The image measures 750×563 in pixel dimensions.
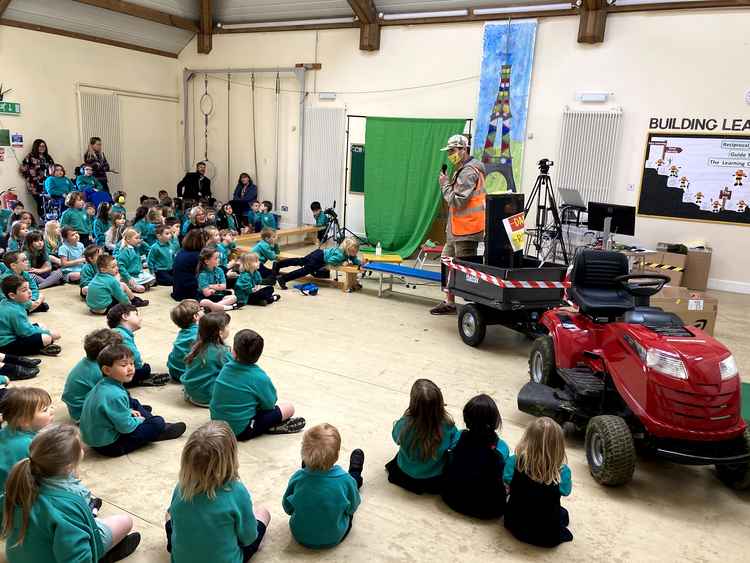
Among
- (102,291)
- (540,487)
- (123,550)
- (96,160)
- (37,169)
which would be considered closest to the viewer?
(123,550)

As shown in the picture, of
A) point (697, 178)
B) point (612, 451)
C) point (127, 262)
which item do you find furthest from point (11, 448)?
point (697, 178)

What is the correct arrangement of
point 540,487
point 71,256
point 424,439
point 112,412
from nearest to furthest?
point 540,487 < point 424,439 < point 112,412 < point 71,256

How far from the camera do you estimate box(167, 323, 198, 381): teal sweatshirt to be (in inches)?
173

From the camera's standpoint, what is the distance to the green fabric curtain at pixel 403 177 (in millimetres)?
10414

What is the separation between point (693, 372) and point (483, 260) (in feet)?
9.30

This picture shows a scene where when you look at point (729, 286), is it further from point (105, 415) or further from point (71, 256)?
point (71, 256)

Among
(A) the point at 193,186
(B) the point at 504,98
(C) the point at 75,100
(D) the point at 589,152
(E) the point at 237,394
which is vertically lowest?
(E) the point at 237,394

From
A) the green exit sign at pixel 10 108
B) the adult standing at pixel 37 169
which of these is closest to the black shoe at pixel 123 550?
the adult standing at pixel 37 169

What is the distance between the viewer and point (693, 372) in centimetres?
311

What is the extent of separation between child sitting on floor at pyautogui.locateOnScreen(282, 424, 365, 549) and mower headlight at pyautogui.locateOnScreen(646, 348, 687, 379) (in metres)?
1.75

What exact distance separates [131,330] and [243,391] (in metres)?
1.22

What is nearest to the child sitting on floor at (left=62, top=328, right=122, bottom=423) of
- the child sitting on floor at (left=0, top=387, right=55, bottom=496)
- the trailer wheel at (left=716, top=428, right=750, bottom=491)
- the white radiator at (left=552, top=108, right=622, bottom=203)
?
the child sitting on floor at (left=0, top=387, right=55, bottom=496)

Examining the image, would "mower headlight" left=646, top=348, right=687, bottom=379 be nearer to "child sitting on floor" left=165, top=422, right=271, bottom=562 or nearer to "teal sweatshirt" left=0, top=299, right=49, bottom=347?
"child sitting on floor" left=165, top=422, right=271, bottom=562

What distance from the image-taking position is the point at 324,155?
1194 centimetres
